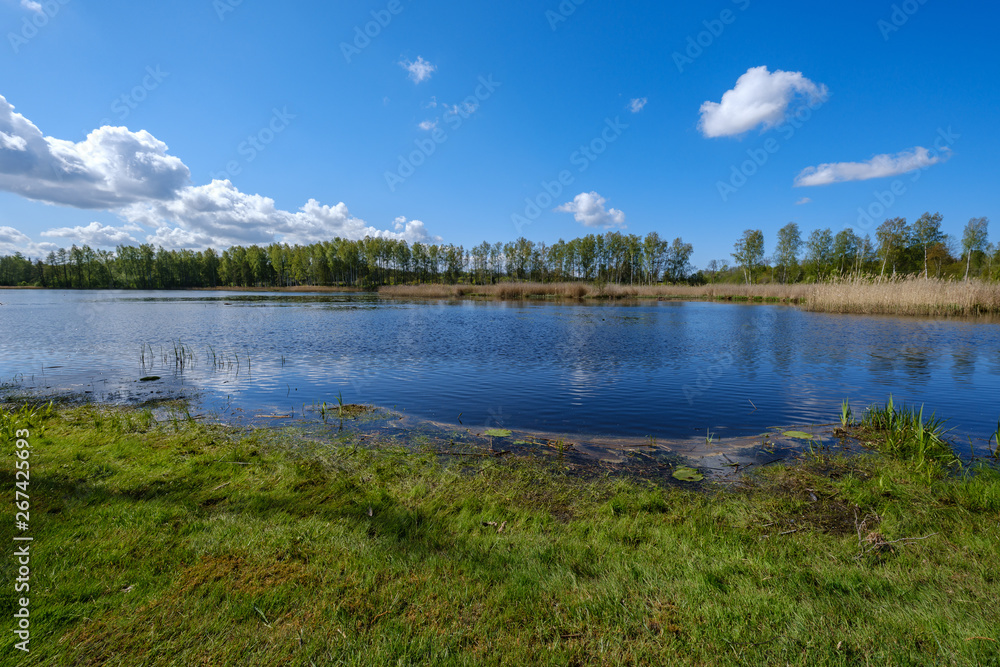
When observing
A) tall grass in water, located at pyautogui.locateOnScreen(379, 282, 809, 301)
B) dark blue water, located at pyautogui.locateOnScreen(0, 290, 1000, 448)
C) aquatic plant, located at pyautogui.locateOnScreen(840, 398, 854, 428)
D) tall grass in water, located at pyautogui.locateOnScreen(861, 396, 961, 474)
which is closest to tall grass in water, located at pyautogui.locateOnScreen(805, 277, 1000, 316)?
dark blue water, located at pyautogui.locateOnScreen(0, 290, 1000, 448)

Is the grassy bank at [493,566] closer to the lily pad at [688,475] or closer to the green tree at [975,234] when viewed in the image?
the lily pad at [688,475]

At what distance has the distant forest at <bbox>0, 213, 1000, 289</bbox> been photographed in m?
79.5

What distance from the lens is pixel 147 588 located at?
3.11 m

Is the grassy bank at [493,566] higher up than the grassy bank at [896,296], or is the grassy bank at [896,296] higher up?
the grassy bank at [896,296]

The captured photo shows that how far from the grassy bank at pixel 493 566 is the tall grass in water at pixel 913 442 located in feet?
0.97

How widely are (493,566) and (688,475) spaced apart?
370 cm

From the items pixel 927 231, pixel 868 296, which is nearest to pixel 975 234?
pixel 927 231

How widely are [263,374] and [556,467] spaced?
10866mm

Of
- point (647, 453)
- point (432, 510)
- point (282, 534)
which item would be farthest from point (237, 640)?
point (647, 453)

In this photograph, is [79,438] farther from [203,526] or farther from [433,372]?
[433,372]

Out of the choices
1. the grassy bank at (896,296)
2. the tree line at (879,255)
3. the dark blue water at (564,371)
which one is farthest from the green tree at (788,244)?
the dark blue water at (564,371)

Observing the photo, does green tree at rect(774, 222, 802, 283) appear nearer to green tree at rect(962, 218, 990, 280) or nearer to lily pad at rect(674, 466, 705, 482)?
green tree at rect(962, 218, 990, 280)

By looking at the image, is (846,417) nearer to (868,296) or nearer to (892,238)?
(868,296)

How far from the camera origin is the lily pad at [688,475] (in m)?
5.85
